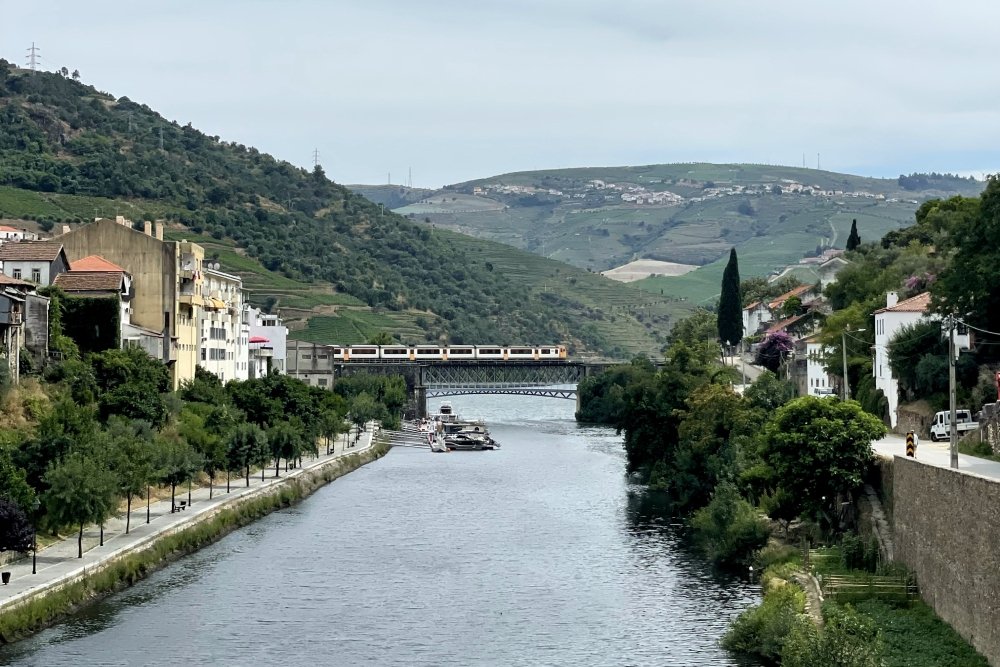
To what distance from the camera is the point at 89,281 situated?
83.9 meters

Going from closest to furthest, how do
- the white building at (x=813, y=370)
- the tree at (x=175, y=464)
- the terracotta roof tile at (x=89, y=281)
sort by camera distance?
the tree at (x=175, y=464) < the terracotta roof tile at (x=89, y=281) < the white building at (x=813, y=370)

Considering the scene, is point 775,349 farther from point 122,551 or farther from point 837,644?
point 837,644

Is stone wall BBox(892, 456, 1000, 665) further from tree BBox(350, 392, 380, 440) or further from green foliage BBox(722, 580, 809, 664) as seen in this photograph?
tree BBox(350, 392, 380, 440)

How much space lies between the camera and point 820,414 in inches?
2051

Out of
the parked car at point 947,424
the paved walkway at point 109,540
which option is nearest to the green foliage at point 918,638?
the parked car at point 947,424

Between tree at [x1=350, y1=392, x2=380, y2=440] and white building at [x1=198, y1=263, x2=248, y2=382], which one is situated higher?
white building at [x1=198, y1=263, x2=248, y2=382]

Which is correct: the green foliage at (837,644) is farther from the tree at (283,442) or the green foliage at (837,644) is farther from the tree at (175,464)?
the tree at (283,442)

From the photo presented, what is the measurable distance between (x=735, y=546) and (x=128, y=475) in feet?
71.2

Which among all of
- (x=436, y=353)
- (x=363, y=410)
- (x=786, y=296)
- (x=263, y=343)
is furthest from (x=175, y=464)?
(x=436, y=353)

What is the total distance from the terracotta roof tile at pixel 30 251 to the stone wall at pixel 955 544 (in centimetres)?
5373

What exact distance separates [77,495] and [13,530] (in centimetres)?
456

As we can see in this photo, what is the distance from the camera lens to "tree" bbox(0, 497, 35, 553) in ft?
153

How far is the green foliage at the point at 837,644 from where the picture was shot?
3328cm

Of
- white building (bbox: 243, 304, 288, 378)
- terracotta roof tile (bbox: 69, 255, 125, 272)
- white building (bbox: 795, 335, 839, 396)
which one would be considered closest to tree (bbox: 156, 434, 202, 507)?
terracotta roof tile (bbox: 69, 255, 125, 272)
